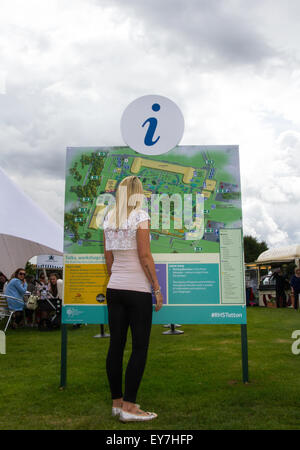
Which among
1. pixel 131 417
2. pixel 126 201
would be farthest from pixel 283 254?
pixel 131 417

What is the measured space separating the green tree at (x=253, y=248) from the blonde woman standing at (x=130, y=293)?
6720cm

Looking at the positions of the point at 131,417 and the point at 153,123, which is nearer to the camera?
the point at 131,417

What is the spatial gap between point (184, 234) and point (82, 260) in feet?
3.64

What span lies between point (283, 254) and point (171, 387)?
50.1ft

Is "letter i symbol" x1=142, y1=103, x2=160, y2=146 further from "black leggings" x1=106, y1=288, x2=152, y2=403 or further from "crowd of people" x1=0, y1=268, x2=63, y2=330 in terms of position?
"crowd of people" x1=0, y1=268, x2=63, y2=330

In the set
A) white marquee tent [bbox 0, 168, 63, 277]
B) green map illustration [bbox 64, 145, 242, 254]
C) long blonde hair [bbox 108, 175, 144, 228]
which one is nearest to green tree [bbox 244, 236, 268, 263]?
white marquee tent [bbox 0, 168, 63, 277]

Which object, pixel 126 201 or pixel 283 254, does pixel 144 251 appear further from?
pixel 283 254

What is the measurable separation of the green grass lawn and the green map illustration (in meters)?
1.45

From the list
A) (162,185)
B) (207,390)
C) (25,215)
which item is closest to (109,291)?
(162,185)

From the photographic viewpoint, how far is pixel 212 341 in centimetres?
764

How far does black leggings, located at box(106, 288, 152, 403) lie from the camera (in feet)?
10.9

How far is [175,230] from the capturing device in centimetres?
434
